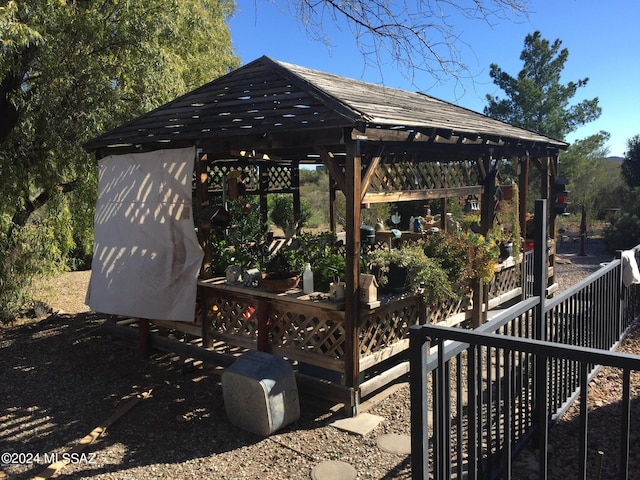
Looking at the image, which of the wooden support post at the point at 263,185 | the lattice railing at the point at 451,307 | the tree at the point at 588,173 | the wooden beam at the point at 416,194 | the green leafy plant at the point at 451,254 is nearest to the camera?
the wooden beam at the point at 416,194

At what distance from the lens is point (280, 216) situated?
15750mm

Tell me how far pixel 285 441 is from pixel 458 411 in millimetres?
2221

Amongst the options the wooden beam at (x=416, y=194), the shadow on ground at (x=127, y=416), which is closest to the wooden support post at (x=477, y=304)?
the wooden beam at (x=416, y=194)

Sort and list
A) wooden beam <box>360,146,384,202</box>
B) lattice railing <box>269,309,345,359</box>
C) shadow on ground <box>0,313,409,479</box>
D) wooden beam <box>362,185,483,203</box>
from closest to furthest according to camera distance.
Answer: shadow on ground <box>0,313,409,479</box> → wooden beam <box>360,146,384,202</box> → lattice railing <box>269,309,345,359</box> → wooden beam <box>362,185,483,203</box>

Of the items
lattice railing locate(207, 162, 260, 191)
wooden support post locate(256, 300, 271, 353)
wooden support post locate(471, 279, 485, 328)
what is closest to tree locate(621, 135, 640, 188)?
wooden support post locate(471, 279, 485, 328)

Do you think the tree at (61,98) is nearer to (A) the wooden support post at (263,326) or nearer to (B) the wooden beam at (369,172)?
(A) the wooden support post at (263,326)

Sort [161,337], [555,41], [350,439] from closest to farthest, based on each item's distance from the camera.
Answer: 1. [350,439]
2. [161,337]
3. [555,41]

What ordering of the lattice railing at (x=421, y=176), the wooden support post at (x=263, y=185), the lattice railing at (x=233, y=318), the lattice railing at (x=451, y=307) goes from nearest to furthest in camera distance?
the lattice railing at (x=421, y=176) → the lattice railing at (x=233, y=318) → the lattice railing at (x=451, y=307) → the wooden support post at (x=263, y=185)

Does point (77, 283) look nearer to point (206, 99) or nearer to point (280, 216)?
point (280, 216)

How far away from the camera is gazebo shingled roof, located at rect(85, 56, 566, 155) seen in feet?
16.2

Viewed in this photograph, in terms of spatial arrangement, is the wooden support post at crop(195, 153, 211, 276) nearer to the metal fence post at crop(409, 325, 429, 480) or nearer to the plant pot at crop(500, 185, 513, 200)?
the metal fence post at crop(409, 325, 429, 480)

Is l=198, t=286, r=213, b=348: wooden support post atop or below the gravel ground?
atop

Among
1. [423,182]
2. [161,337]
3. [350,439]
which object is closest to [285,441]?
[350,439]

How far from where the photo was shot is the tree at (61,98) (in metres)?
7.68
